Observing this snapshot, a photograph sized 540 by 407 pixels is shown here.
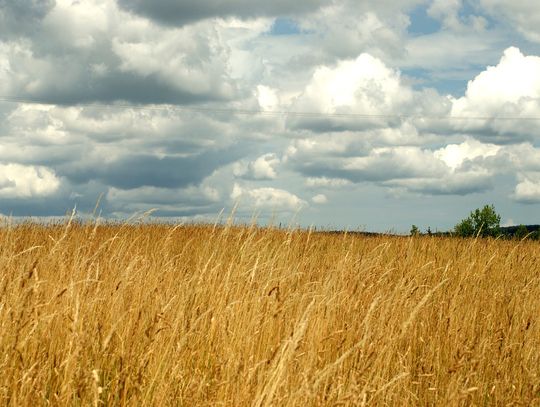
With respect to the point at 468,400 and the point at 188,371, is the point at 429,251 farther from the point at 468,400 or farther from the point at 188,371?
the point at 188,371

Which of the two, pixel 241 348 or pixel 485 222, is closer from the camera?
pixel 241 348

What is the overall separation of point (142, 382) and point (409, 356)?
7.28 ft

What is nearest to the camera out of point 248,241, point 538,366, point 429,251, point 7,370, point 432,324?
point 7,370

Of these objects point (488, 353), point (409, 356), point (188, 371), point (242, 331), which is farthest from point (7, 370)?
point (488, 353)

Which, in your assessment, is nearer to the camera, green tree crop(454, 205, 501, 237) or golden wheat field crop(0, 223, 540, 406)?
golden wheat field crop(0, 223, 540, 406)

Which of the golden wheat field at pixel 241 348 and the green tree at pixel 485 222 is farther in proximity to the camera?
the green tree at pixel 485 222

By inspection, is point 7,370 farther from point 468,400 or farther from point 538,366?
point 538,366

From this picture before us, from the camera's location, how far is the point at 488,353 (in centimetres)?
500

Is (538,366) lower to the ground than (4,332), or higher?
lower

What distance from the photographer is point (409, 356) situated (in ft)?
15.5

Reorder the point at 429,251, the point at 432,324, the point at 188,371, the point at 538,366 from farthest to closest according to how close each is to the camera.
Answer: the point at 429,251 < the point at 432,324 < the point at 538,366 < the point at 188,371

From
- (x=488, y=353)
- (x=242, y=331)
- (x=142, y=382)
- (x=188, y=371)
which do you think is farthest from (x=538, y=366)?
(x=142, y=382)

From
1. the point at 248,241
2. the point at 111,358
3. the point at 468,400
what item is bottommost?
the point at 468,400

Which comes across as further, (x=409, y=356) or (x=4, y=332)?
(x=409, y=356)
